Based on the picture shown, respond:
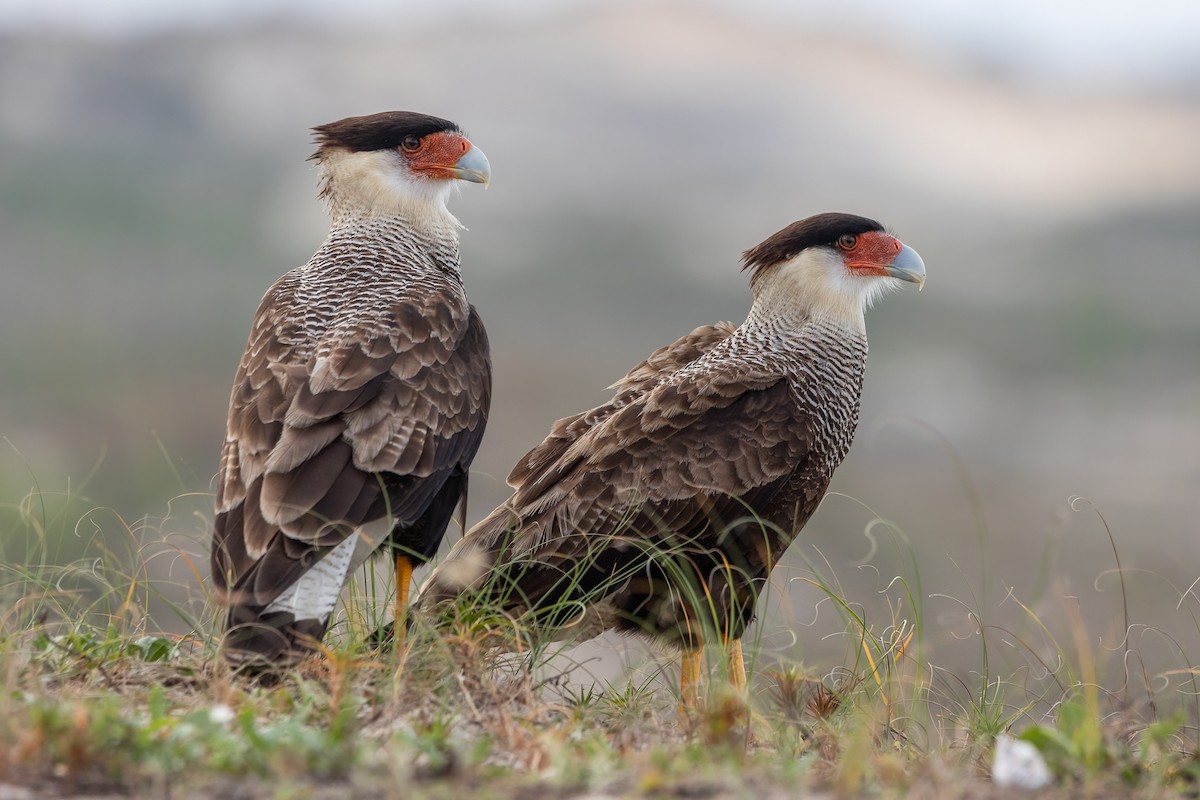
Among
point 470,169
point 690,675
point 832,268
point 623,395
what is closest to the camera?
point 690,675

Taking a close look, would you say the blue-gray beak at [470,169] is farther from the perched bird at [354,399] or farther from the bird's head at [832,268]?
the bird's head at [832,268]

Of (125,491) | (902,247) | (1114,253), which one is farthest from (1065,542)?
(1114,253)

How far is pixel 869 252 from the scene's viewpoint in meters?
6.17

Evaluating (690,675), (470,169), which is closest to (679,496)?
(690,675)

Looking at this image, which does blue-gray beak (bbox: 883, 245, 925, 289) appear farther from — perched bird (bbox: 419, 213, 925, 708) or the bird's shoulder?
the bird's shoulder

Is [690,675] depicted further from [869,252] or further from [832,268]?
[869,252]

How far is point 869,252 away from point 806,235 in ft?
0.98

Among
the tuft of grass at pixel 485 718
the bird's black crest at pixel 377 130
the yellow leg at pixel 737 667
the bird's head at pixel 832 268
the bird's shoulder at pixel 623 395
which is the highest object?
the bird's black crest at pixel 377 130

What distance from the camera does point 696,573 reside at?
5.30 meters

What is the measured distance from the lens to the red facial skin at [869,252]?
6145 millimetres

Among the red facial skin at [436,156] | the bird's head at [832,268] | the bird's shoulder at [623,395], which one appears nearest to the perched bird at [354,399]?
the red facial skin at [436,156]

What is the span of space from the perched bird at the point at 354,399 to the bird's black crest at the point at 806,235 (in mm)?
1345

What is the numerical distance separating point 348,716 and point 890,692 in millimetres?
1871

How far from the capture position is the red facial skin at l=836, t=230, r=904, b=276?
242 inches
